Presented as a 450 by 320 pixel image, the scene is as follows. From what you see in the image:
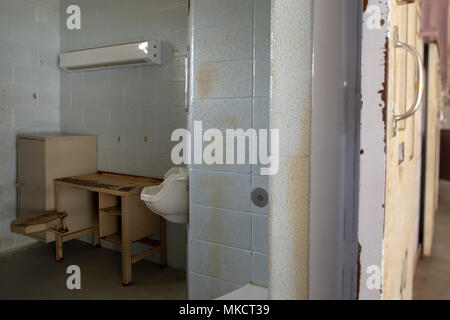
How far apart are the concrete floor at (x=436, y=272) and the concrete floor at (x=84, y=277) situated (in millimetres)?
1875

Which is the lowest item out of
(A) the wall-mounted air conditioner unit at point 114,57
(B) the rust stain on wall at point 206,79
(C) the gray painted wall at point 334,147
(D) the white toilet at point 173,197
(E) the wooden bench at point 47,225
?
(E) the wooden bench at point 47,225

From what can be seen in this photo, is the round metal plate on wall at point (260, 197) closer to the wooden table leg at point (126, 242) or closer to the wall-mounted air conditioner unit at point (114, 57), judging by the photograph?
the wooden table leg at point (126, 242)

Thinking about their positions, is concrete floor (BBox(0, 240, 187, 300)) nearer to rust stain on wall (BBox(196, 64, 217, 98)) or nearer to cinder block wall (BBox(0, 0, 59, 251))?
cinder block wall (BBox(0, 0, 59, 251))

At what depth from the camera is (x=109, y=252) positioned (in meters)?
3.74

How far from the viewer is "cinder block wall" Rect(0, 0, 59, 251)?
3742 mm

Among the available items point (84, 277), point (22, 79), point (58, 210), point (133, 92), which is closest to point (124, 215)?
point (84, 277)

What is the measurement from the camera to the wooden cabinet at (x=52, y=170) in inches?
139

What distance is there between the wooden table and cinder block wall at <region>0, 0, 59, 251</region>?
726 mm

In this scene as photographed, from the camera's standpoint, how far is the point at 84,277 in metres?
3.11

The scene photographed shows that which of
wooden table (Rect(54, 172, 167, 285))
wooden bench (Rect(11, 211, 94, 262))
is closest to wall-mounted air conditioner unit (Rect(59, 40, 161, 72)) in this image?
wooden table (Rect(54, 172, 167, 285))

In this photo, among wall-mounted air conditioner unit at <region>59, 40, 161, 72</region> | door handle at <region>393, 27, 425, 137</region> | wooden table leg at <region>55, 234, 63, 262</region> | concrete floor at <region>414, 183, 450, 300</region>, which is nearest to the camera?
door handle at <region>393, 27, 425, 137</region>

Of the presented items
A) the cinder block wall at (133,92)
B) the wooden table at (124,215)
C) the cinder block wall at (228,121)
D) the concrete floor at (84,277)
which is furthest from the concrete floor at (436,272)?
the wooden table at (124,215)

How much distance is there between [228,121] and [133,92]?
6.57 ft
